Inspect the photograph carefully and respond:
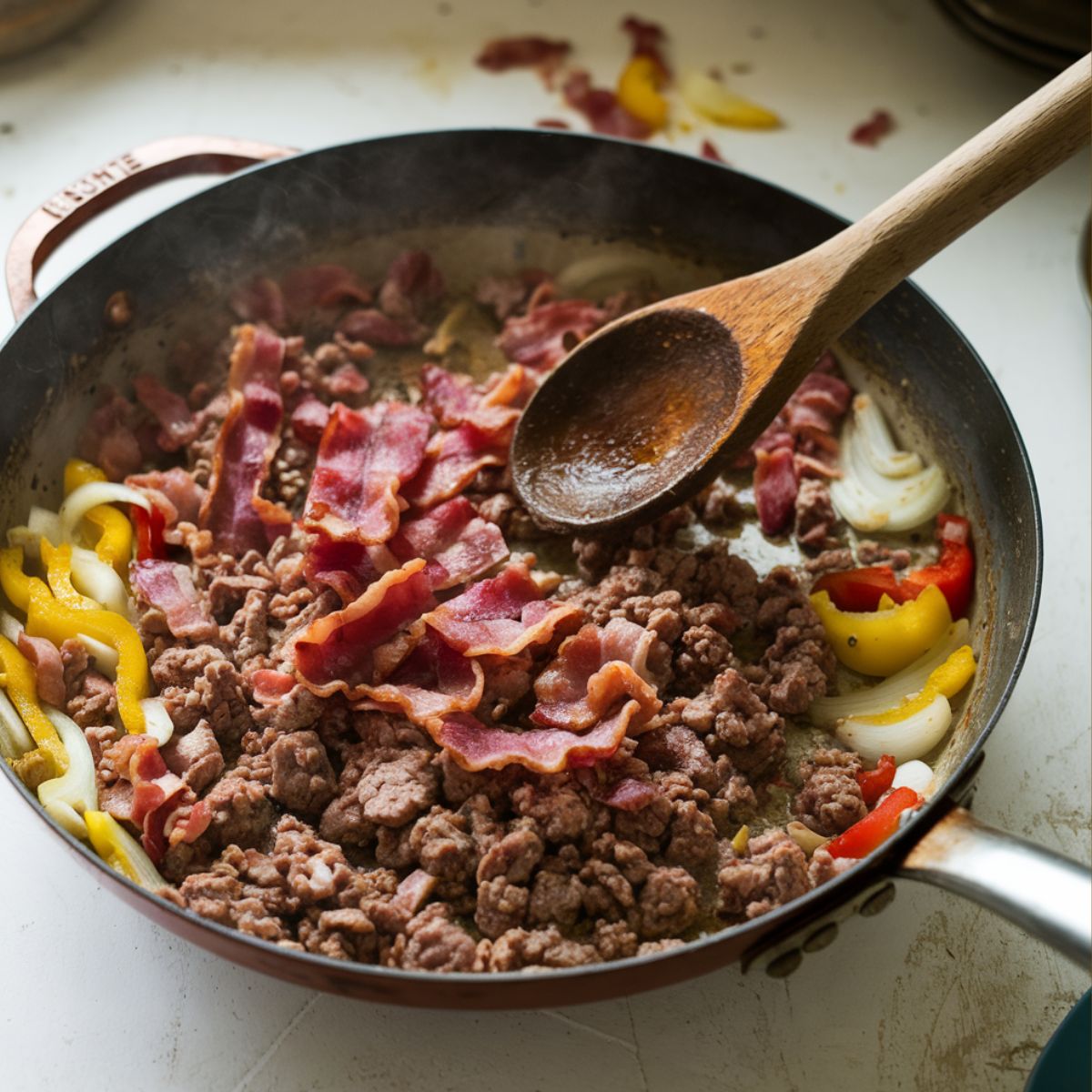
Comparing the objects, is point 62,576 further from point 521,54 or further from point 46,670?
point 521,54

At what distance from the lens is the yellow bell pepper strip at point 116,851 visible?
2.07 m

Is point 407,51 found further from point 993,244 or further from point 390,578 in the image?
point 390,578

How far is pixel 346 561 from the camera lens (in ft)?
8.20

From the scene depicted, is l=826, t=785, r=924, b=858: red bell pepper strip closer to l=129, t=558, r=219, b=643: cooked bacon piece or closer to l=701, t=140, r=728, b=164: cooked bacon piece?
l=129, t=558, r=219, b=643: cooked bacon piece

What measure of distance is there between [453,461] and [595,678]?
0.75 metres

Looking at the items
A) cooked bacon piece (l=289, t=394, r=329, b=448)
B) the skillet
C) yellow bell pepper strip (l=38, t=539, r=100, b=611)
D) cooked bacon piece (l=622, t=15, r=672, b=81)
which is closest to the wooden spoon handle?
the skillet

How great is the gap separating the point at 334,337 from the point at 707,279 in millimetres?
1010

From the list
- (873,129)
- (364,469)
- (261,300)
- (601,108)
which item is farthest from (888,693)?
(601,108)

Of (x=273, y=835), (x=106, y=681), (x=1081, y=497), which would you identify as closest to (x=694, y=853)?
(x=273, y=835)

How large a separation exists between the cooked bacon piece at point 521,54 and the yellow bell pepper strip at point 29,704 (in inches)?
105

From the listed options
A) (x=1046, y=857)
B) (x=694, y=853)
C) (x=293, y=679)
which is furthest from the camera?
(x=293, y=679)

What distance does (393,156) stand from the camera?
3057 millimetres

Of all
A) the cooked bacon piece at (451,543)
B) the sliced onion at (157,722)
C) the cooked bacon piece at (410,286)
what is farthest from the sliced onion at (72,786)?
the cooked bacon piece at (410,286)

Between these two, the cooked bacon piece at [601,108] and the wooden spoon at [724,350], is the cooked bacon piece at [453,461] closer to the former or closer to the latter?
the wooden spoon at [724,350]
